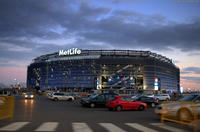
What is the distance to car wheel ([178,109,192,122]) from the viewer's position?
36.4 ft

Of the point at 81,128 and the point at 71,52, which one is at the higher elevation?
the point at 71,52

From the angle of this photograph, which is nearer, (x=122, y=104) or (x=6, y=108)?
(x=6, y=108)

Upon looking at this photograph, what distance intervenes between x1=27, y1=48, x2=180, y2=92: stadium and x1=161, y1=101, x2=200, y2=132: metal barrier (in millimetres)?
116887

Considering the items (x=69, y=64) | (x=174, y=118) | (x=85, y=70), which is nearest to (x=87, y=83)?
(x=85, y=70)

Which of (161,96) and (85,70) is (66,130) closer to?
(161,96)

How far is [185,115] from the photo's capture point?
11406mm

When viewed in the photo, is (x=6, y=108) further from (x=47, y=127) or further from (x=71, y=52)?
(x=71, y=52)

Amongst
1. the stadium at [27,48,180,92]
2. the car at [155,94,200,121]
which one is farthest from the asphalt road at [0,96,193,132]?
the stadium at [27,48,180,92]

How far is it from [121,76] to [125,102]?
361ft

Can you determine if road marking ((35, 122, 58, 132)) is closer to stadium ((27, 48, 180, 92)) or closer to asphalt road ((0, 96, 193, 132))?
asphalt road ((0, 96, 193, 132))

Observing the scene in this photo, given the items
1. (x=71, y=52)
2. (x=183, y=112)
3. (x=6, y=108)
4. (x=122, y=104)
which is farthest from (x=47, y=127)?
(x=71, y=52)

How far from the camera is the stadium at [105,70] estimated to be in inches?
5300

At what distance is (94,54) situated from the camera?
144 m

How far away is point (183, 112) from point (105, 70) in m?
127
